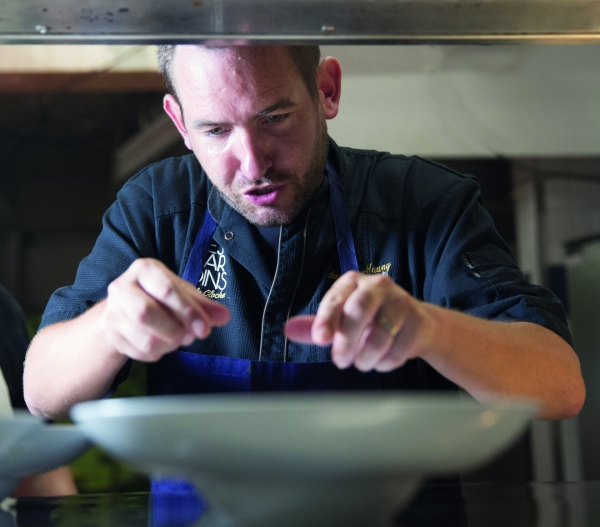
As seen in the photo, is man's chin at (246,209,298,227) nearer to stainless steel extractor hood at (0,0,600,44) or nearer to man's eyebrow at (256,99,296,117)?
man's eyebrow at (256,99,296,117)

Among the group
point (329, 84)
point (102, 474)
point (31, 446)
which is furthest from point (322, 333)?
point (102, 474)

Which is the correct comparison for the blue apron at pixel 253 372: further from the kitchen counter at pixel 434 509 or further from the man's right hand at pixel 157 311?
the man's right hand at pixel 157 311

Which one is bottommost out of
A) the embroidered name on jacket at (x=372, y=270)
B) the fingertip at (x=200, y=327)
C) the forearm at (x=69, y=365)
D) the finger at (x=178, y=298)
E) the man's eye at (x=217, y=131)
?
the forearm at (x=69, y=365)

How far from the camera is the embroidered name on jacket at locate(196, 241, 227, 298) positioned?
3.74ft

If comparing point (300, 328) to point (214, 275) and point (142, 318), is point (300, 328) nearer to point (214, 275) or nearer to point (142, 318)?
point (142, 318)

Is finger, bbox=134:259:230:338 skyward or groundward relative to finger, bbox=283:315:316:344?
skyward

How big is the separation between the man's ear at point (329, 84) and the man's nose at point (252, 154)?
202 mm

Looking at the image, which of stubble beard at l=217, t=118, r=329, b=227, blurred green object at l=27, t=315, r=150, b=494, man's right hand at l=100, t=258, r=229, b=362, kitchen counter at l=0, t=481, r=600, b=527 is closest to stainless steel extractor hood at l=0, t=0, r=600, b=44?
man's right hand at l=100, t=258, r=229, b=362

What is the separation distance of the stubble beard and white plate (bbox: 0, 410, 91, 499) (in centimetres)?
49

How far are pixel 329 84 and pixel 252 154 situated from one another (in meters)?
0.27

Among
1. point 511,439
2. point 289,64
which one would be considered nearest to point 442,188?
point 289,64

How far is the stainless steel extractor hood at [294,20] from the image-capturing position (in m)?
Answer: 0.65

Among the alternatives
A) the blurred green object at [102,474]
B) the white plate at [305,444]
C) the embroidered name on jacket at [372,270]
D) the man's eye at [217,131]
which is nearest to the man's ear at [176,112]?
the man's eye at [217,131]

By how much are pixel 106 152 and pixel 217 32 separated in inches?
65.6
